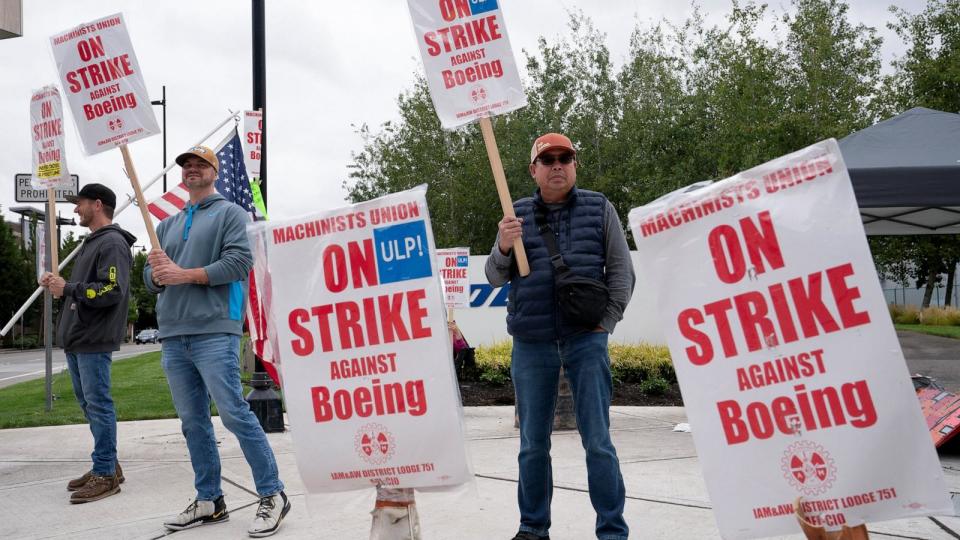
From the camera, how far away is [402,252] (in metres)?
3.25

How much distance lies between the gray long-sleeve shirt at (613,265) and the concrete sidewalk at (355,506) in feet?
3.92

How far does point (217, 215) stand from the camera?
448cm

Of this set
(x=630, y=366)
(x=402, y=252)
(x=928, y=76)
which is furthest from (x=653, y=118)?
(x=402, y=252)

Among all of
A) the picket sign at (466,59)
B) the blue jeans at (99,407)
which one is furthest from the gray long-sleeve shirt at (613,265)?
the blue jeans at (99,407)

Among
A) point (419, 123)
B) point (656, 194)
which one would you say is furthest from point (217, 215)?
point (419, 123)

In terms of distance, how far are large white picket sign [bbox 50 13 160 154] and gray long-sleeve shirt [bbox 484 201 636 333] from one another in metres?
2.21

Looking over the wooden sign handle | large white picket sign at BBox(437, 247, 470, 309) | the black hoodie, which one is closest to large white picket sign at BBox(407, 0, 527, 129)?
the wooden sign handle

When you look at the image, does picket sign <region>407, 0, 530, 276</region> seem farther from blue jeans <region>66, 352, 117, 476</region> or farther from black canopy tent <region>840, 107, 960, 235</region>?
black canopy tent <region>840, 107, 960, 235</region>

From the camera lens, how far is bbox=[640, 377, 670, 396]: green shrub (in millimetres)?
10117

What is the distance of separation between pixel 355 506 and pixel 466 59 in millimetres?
2036

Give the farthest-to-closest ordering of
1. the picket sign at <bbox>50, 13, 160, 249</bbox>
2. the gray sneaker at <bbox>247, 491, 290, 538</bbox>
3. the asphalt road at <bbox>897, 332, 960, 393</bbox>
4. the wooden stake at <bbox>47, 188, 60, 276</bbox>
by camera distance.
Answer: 1. the asphalt road at <bbox>897, 332, 960, 393</bbox>
2. the wooden stake at <bbox>47, 188, 60, 276</bbox>
3. the picket sign at <bbox>50, 13, 160, 249</bbox>
4. the gray sneaker at <bbox>247, 491, 290, 538</bbox>

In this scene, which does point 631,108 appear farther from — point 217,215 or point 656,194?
point 217,215

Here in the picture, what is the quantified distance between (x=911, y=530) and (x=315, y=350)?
9.92ft

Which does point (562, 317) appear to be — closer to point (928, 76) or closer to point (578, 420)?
point (578, 420)
